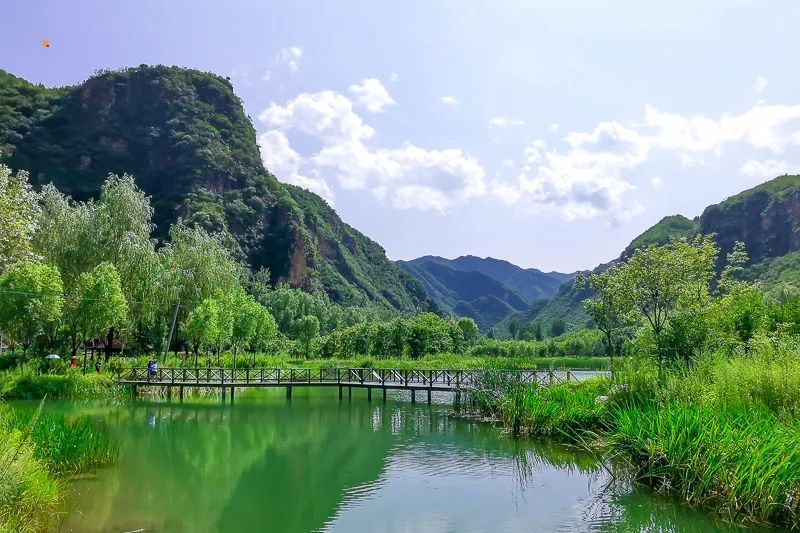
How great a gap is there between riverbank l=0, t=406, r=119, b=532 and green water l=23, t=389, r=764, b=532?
44 centimetres

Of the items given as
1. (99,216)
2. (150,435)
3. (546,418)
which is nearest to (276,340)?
(99,216)

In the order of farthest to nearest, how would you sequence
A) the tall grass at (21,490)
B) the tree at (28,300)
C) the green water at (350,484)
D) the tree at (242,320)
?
the tree at (242,320) < the tree at (28,300) < the green water at (350,484) < the tall grass at (21,490)

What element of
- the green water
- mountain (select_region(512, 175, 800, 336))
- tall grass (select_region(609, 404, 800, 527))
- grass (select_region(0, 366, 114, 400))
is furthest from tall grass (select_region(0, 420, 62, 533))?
mountain (select_region(512, 175, 800, 336))

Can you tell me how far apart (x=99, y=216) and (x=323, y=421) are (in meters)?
20.4

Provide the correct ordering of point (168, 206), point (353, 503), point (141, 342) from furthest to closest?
1. point (168, 206)
2. point (141, 342)
3. point (353, 503)

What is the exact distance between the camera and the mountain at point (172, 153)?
294ft

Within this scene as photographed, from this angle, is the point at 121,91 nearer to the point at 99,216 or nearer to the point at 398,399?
the point at 99,216

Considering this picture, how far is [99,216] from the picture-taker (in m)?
34.8

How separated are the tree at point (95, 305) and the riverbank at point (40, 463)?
15.8 meters

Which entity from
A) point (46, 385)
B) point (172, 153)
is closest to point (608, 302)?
point (46, 385)

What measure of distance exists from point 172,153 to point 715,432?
10610cm

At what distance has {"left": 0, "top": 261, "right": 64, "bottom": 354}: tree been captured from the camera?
26.3 metres

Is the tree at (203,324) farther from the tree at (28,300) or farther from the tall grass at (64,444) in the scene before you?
the tall grass at (64,444)

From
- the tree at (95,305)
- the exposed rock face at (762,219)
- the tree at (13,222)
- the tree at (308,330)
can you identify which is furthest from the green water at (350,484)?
the exposed rock face at (762,219)
